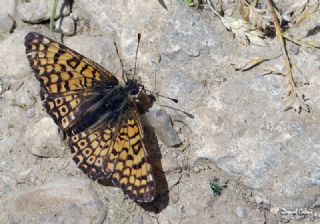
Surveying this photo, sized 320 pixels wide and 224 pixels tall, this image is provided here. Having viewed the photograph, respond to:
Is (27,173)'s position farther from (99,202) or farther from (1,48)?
(1,48)

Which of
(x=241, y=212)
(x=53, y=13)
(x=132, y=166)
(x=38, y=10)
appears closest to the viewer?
(x=132, y=166)

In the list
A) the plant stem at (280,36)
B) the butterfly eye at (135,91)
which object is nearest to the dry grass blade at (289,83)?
the plant stem at (280,36)

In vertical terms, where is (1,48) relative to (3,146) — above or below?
above

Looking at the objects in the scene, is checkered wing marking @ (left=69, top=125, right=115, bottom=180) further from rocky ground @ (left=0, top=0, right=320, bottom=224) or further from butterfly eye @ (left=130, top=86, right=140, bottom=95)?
butterfly eye @ (left=130, top=86, right=140, bottom=95)

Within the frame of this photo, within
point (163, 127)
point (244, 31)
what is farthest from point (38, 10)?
point (244, 31)

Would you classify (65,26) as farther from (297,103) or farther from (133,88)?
(297,103)

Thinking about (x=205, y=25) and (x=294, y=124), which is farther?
(x=205, y=25)

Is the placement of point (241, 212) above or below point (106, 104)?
below

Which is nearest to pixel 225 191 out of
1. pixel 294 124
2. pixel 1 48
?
pixel 294 124
